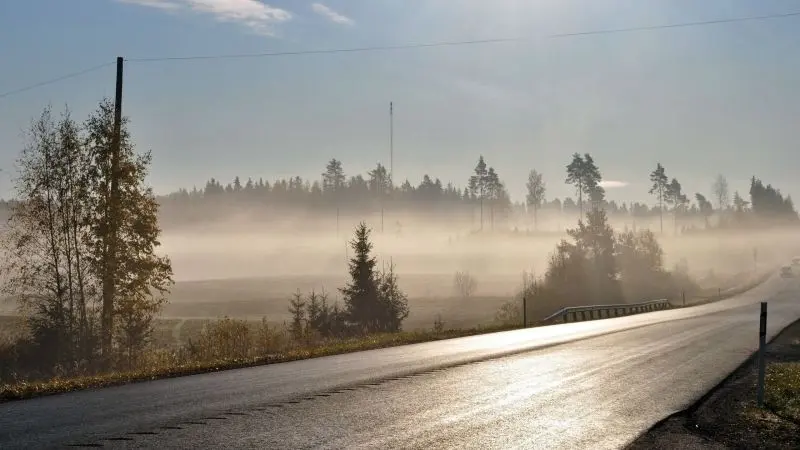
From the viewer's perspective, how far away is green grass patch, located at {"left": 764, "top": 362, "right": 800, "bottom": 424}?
36.5ft

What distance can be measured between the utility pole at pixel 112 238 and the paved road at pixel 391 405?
15337 millimetres

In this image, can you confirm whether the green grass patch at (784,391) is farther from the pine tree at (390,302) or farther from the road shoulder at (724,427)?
the pine tree at (390,302)

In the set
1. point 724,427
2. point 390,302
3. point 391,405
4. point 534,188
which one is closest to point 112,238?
point 391,405

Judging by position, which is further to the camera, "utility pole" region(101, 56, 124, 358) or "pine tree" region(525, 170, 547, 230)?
"pine tree" region(525, 170, 547, 230)

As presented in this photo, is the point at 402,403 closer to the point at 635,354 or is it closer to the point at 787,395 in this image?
the point at 787,395

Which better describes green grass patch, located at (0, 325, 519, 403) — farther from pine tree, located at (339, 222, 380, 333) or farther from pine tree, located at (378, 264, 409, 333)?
pine tree, located at (378, 264, 409, 333)

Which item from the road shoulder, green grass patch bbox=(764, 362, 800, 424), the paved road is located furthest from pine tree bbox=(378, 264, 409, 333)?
the road shoulder

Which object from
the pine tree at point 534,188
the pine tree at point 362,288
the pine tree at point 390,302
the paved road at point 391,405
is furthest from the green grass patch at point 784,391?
the pine tree at point 534,188

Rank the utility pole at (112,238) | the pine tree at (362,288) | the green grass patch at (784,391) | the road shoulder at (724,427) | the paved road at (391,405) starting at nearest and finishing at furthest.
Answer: the paved road at (391,405) → the road shoulder at (724,427) → the green grass patch at (784,391) → the utility pole at (112,238) → the pine tree at (362,288)

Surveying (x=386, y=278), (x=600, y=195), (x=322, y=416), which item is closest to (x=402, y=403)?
(x=322, y=416)

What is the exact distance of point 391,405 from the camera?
422 inches

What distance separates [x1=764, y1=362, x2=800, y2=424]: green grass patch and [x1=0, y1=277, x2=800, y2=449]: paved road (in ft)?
3.38

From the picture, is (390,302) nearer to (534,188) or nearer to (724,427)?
(724,427)

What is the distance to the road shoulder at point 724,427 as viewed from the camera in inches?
355
